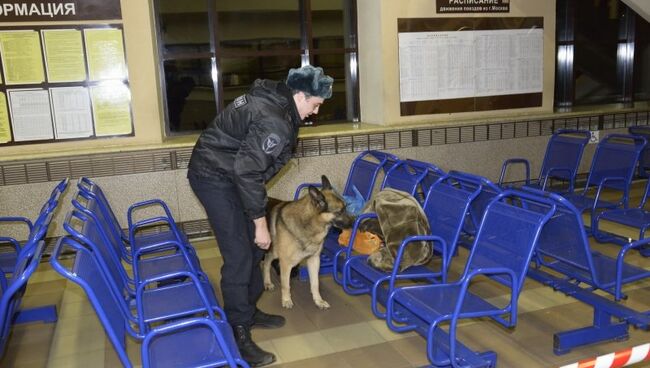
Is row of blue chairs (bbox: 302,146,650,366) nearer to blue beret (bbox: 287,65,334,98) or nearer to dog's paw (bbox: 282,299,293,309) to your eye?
dog's paw (bbox: 282,299,293,309)

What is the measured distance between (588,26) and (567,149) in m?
2.90

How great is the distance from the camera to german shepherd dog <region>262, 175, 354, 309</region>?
137 inches

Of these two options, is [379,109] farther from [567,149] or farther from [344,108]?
[567,149]

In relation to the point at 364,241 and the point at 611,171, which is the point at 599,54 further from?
the point at 364,241

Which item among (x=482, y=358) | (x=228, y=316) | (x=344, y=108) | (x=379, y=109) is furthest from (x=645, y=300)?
(x=344, y=108)

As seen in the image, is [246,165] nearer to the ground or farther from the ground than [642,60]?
nearer to the ground

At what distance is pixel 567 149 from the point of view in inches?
195

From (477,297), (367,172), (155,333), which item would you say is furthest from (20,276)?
(367,172)

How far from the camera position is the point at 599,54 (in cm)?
715

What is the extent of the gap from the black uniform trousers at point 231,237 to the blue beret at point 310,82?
0.64 m

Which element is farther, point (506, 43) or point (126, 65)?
point (506, 43)

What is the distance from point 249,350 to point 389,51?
362 cm

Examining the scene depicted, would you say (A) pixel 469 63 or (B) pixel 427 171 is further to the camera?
(A) pixel 469 63

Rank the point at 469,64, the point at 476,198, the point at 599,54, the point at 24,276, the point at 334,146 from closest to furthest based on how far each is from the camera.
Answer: the point at 24,276 < the point at 476,198 < the point at 334,146 < the point at 469,64 < the point at 599,54
